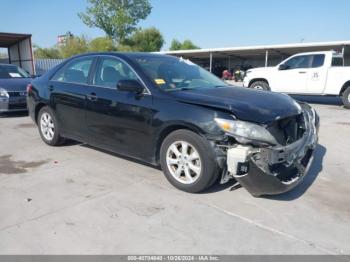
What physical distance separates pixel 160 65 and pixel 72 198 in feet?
6.94

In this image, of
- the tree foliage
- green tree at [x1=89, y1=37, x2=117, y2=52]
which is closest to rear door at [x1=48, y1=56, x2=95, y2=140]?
the tree foliage

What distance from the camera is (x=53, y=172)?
456 centimetres

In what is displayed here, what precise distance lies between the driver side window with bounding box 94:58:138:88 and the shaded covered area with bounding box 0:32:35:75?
18166 millimetres

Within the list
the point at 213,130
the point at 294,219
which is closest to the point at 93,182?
the point at 213,130

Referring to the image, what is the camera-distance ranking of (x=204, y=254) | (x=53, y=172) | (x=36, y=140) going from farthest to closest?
(x=36, y=140)
(x=53, y=172)
(x=204, y=254)

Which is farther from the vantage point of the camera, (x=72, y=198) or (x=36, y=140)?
(x=36, y=140)

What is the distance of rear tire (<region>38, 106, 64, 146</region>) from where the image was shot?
5.55 metres

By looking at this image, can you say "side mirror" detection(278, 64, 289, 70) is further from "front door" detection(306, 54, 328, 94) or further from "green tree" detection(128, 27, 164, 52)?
"green tree" detection(128, 27, 164, 52)

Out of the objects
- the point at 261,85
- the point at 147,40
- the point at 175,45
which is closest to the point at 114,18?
the point at 147,40

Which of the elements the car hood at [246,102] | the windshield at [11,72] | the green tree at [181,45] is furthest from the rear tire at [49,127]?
the green tree at [181,45]

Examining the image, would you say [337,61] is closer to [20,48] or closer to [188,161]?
[188,161]

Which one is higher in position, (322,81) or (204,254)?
(322,81)

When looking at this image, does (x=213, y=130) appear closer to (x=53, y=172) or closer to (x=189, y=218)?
(x=189, y=218)

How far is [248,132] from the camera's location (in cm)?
337
